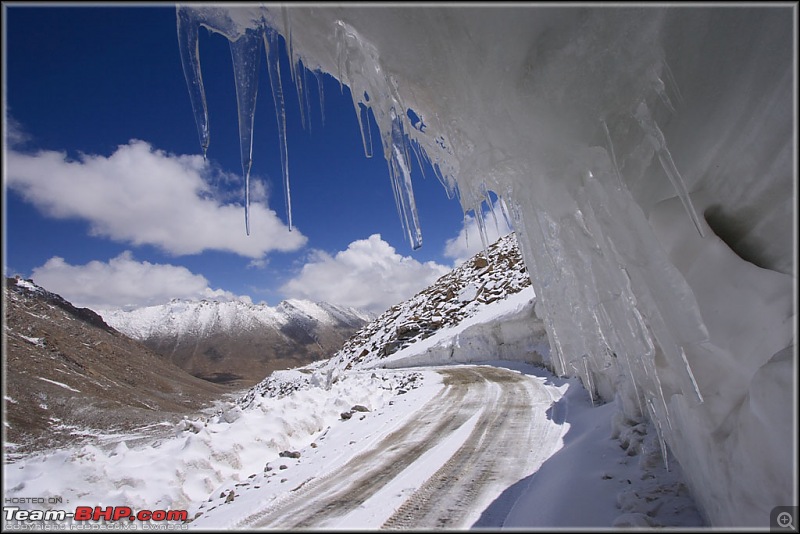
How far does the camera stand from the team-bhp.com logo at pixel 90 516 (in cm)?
412

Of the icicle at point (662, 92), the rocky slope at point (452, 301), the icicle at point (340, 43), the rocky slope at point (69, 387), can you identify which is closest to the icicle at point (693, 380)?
the icicle at point (662, 92)

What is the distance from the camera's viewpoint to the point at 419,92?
390cm

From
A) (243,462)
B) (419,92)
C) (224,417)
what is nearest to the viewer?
(419,92)

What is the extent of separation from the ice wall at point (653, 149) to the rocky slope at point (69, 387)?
19.8 feet

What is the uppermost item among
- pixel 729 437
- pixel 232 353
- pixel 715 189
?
pixel 232 353

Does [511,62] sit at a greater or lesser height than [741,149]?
greater

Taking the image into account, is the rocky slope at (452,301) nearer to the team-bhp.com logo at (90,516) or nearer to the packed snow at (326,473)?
the packed snow at (326,473)

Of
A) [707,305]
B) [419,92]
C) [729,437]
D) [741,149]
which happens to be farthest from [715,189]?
[419,92]

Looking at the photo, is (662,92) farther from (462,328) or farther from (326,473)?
(462,328)

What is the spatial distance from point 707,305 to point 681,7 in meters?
2.54

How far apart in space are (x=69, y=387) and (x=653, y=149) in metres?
36.3

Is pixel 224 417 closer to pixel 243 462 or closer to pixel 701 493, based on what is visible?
pixel 243 462

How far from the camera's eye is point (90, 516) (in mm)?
4352

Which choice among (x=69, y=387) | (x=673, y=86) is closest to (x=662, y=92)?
(x=673, y=86)
